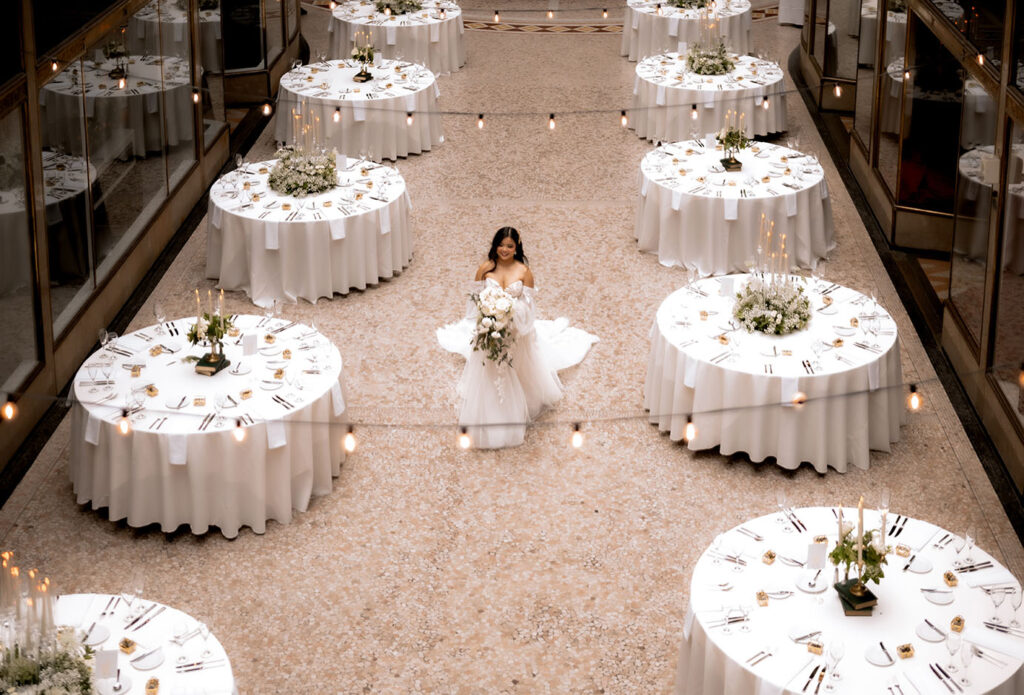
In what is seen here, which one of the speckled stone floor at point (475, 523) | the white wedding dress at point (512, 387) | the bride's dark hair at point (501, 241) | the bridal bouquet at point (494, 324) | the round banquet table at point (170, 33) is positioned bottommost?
the speckled stone floor at point (475, 523)

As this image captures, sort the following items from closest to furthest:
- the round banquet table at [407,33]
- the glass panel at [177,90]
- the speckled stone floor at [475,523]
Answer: the speckled stone floor at [475,523] < the glass panel at [177,90] < the round banquet table at [407,33]

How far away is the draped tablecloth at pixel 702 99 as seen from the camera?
1380cm

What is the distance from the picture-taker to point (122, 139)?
10.8m

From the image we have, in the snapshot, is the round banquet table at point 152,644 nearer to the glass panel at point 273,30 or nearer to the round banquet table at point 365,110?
the round banquet table at point 365,110

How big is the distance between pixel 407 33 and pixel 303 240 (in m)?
6.51

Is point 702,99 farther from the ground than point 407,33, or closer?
closer

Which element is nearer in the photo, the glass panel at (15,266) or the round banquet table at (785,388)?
the round banquet table at (785,388)

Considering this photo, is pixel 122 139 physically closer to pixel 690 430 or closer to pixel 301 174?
pixel 301 174

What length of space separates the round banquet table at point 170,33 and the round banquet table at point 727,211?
438 centimetres

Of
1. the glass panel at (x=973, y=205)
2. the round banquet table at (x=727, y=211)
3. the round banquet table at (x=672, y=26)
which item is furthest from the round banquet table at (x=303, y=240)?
the round banquet table at (x=672, y=26)

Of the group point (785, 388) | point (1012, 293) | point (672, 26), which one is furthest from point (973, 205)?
point (672, 26)

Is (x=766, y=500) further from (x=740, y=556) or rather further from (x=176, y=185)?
(x=176, y=185)

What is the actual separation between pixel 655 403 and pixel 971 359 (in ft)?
7.43

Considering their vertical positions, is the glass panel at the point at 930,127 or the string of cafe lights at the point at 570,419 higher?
the glass panel at the point at 930,127
